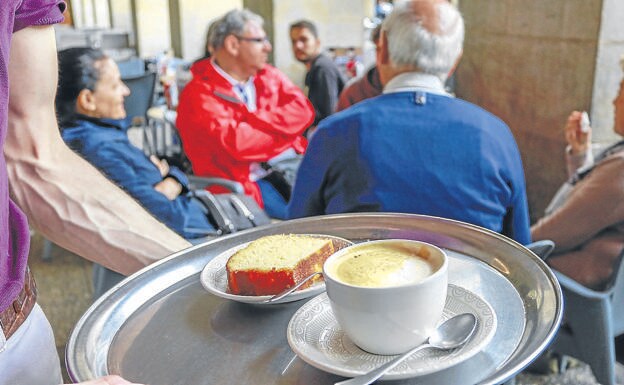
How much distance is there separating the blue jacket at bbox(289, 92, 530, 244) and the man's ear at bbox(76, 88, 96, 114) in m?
1.49

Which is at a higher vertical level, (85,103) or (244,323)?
(244,323)

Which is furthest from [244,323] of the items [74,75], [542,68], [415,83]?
[542,68]

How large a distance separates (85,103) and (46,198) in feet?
7.31

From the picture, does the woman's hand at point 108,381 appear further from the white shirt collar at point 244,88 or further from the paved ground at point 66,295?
the white shirt collar at point 244,88

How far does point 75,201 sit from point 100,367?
1.37 feet

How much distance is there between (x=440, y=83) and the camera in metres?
2.22

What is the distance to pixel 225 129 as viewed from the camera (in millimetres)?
3686

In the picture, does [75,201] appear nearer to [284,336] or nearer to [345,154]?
[284,336]

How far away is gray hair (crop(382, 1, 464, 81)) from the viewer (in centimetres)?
221

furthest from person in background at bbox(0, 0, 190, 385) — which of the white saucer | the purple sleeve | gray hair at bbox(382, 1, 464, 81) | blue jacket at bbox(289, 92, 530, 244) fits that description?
gray hair at bbox(382, 1, 464, 81)

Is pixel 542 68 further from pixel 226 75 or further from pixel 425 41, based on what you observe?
pixel 425 41

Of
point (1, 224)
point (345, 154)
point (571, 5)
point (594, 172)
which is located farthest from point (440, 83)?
point (571, 5)

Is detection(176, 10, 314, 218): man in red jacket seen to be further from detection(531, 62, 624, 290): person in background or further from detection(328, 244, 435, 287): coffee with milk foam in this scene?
detection(328, 244, 435, 287): coffee with milk foam

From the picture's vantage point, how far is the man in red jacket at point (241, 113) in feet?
12.1
